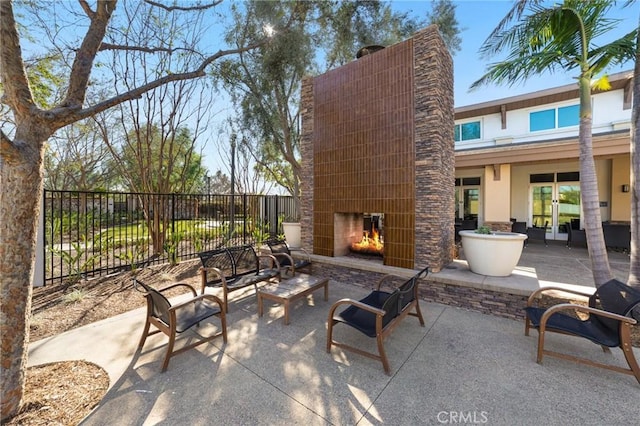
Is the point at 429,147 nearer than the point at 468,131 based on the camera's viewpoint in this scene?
Yes

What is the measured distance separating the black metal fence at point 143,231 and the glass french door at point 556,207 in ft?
34.1

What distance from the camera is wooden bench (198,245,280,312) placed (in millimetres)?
4547

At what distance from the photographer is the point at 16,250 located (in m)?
2.10

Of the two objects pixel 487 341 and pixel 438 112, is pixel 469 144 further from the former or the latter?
pixel 487 341

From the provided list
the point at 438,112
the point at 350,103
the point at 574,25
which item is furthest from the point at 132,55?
the point at 574,25

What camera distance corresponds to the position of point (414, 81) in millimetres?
5086

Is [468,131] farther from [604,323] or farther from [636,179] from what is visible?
[604,323]

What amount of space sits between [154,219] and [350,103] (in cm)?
623

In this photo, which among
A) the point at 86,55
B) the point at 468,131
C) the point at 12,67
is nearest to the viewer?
the point at 12,67

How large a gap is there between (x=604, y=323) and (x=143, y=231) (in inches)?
334

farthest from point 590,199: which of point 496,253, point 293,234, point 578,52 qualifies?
point 293,234

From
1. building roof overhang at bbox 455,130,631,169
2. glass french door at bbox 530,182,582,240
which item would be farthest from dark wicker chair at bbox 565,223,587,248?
building roof overhang at bbox 455,130,631,169

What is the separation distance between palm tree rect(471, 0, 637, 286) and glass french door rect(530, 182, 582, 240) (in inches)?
301

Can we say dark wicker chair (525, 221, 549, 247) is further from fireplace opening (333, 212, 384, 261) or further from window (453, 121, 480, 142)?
fireplace opening (333, 212, 384, 261)
